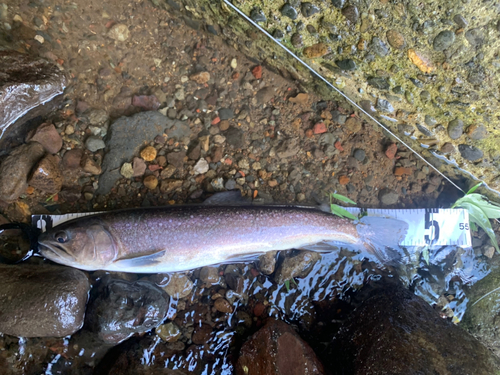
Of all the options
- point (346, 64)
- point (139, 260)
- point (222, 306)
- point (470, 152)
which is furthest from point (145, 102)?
point (470, 152)

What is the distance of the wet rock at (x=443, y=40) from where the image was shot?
266cm

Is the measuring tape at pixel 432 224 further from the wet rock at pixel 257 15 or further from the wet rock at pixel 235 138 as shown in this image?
the wet rock at pixel 257 15

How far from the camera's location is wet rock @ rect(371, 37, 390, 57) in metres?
2.91

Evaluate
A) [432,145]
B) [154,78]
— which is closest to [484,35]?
[432,145]

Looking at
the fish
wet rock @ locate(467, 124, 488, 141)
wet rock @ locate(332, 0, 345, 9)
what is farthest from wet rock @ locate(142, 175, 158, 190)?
wet rock @ locate(467, 124, 488, 141)

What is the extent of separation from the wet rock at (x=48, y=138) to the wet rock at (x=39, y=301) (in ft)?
4.50

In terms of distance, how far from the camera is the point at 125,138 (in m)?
3.64

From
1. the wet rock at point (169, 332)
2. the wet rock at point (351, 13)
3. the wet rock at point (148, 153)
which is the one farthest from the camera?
the wet rock at point (148, 153)

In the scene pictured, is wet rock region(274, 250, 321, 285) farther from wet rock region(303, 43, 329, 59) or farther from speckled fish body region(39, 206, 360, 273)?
wet rock region(303, 43, 329, 59)

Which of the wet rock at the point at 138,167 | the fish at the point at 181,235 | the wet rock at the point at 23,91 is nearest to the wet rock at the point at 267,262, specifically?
the fish at the point at 181,235

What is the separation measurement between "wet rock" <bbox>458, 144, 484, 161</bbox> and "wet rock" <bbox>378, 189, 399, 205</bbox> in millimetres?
907

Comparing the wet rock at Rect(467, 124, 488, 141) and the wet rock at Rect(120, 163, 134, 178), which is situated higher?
the wet rock at Rect(467, 124, 488, 141)

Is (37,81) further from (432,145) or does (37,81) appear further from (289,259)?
(432,145)

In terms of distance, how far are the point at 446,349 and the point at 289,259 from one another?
1781 mm
